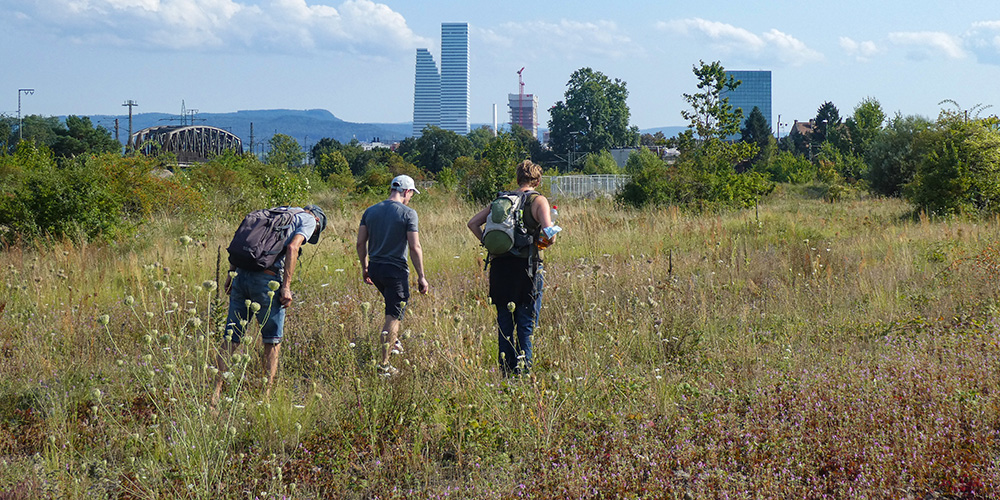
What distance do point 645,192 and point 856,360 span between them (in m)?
14.7

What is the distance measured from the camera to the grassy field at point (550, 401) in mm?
3316

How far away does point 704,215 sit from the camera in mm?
15148

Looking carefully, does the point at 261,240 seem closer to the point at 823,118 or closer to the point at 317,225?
the point at 317,225

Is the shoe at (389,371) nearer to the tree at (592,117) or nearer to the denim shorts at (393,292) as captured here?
the denim shorts at (393,292)

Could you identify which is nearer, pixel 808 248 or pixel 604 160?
pixel 808 248

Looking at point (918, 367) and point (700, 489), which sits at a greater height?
point (918, 367)

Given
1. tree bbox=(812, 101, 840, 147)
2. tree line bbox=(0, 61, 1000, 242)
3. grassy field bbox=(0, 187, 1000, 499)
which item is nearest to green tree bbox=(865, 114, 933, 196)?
tree line bbox=(0, 61, 1000, 242)

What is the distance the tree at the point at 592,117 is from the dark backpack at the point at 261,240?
94170 millimetres

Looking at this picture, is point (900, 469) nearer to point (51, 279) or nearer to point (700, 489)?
point (700, 489)

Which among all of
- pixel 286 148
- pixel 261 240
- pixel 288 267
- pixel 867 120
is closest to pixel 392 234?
pixel 288 267

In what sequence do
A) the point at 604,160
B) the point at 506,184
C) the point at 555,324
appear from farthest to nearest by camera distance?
the point at 604,160 < the point at 506,184 < the point at 555,324

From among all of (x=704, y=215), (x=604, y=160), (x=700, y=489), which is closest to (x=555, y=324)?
(x=700, y=489)

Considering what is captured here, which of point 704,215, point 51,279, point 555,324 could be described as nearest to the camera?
point 555,324

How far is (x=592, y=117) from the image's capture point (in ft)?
326
